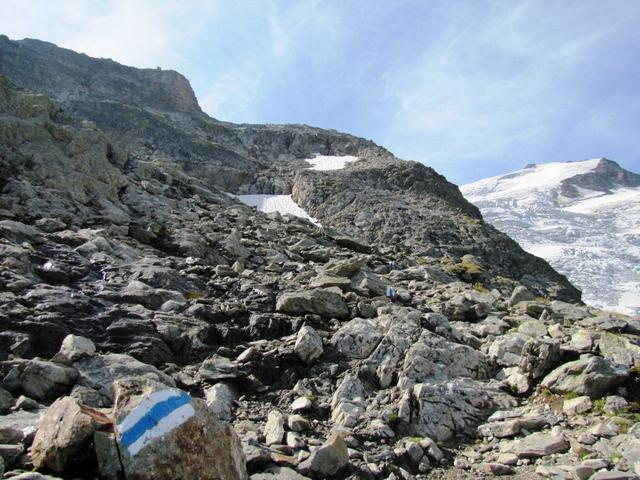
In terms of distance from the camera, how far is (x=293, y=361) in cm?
1077

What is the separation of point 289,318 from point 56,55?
8485cm

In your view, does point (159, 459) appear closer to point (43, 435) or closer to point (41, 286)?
point (43, 435)

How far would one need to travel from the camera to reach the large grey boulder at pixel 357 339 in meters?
11.3

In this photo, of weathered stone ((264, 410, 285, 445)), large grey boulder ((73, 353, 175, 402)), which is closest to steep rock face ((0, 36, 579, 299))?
large grey boulder ((73, 353, 175, 402))

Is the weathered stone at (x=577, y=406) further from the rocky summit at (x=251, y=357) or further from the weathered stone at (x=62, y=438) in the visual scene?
the weathered stone at (x=62, y=438)

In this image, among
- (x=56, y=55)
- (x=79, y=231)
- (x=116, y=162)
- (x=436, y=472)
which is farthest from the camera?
(x=56, y=55)

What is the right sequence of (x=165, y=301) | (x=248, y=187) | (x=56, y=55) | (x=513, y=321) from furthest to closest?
1. (x=56, y=55)
2. (x=248, y=187)
3. (x=513, y=321)
4. (x=165, y=301)

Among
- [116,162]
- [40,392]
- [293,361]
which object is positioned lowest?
[293,361]

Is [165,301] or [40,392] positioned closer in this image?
[40,392]

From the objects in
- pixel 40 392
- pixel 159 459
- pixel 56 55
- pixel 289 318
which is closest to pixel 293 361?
pixel 289 318

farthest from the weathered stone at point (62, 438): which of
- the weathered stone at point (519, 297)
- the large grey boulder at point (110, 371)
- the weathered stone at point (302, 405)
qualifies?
the weathered stone at point (519, 297)

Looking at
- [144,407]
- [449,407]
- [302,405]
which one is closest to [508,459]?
[449,407]

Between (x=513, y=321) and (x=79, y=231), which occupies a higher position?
(x=79, y=231)

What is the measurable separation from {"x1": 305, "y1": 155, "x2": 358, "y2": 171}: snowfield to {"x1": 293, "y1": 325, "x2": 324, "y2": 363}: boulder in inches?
1944
